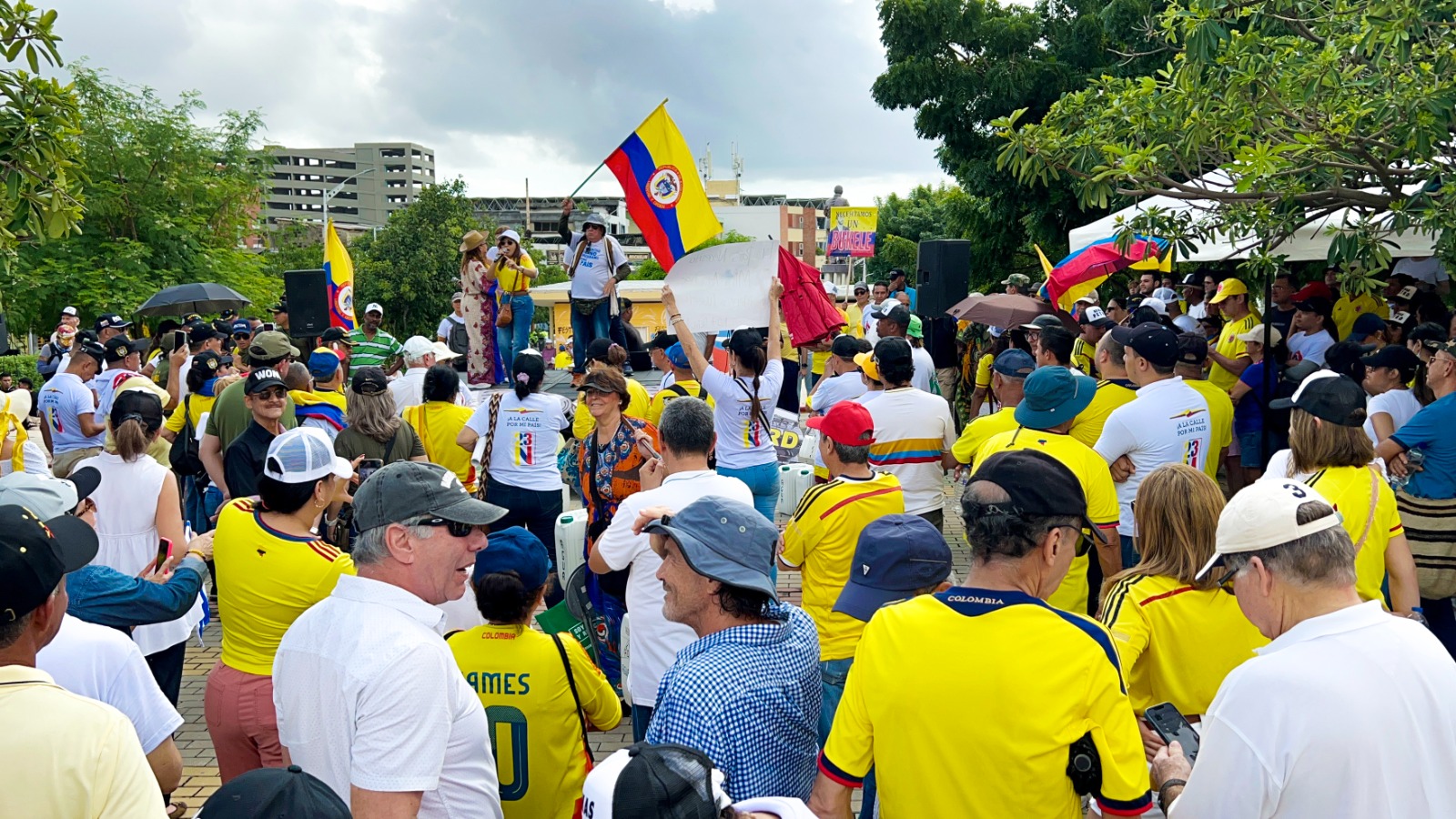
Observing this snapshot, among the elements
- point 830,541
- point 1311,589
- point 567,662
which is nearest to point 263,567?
point 567,662

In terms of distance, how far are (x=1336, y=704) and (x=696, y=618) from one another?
149 cm

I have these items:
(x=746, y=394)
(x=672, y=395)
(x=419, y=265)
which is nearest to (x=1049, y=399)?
(x=746, y=394)

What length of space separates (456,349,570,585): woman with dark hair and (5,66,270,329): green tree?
2130 centimetres

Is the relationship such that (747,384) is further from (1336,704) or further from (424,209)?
(424,209)

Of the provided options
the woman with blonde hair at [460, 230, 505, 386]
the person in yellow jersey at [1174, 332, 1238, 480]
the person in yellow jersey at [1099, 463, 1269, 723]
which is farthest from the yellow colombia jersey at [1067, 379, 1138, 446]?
the woman with blonde hair at [460, 230, 505, 386]

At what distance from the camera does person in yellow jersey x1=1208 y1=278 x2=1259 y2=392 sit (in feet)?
30.1

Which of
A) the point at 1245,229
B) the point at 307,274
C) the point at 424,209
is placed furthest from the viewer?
the point at 424,209

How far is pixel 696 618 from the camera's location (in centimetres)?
290

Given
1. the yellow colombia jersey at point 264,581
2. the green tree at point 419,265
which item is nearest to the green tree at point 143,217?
the green tree at point 419,265

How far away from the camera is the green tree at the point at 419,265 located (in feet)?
112

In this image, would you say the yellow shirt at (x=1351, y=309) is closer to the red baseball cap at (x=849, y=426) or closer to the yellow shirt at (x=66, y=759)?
the red baseball cap at (x=849, y=426)

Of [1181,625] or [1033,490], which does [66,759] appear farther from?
[1181,625]

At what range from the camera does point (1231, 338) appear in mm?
9367

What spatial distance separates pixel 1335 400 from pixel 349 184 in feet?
571
